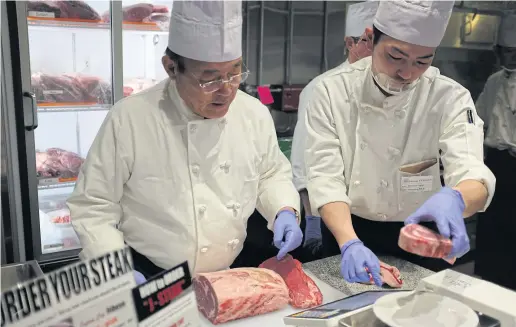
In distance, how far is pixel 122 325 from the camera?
0.76m

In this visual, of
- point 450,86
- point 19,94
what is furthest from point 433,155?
point 19,94

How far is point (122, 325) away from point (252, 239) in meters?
1.92

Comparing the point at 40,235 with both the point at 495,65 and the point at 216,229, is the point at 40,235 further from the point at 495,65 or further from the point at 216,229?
the point at 495,65

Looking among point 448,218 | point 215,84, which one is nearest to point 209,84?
point 215,84

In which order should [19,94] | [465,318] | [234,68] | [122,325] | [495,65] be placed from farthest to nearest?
[495,65], [19,94], [234,68], [465,318], [122,325]

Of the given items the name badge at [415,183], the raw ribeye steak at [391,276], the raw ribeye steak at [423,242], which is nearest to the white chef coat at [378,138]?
the name badge at [415,183]

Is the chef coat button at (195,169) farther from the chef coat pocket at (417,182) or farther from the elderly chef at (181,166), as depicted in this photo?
the chef coat pocket at (417,182)

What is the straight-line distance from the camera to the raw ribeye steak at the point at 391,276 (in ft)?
5.13

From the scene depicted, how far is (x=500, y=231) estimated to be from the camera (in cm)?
432

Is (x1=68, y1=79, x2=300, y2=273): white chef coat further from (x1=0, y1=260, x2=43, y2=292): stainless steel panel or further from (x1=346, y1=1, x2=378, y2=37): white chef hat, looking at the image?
(x1=346, y1=1, x2=378, y2=37): white chef hat

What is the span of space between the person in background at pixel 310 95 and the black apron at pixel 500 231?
1.99 meters

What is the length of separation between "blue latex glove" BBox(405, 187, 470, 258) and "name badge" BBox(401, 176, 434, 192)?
0.41 metres

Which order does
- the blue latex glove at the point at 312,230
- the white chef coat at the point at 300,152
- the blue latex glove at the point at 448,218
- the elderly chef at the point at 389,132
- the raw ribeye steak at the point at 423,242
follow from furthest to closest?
the white chef coat at the point at 300,152
the blue latex glove at the point at 312,230
the elderly chef at the point at 389,132
the blue latex glove at the point at 448,218
the raw ribeye steak at the point at 423,242

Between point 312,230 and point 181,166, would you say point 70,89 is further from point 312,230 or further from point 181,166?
point 181,166
